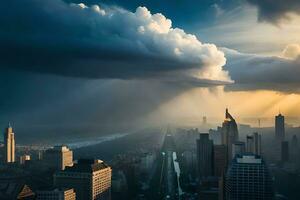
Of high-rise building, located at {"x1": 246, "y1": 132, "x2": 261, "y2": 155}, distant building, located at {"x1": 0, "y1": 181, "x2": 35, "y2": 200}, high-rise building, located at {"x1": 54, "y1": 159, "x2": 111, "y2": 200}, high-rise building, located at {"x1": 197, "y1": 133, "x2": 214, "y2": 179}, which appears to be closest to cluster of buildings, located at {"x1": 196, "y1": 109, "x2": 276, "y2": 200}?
high-rise building, located at {"x1": 197, "y1": 133, "x2": 214, "y2": 179}

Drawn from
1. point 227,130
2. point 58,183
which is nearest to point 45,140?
point 227,130

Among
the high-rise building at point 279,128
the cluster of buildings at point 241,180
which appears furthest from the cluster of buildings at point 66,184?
the high-rise building at point 279,128

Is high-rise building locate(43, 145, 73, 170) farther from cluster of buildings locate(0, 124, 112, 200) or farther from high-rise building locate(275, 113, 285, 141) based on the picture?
high-rise building locate(275, 113, 285, 141)

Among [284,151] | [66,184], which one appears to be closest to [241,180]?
[66,184]

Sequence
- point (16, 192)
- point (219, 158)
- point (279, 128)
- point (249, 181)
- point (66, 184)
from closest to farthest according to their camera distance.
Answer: point (16, 192) < point (249, 181) < point (66, 184) < point (219, 158) < point (279, 128)

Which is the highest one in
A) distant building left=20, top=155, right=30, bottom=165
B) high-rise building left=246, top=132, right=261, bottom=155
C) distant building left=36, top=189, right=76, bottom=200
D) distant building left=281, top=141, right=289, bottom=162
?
high-rise building left=246, top=132, right=261, bottom=155

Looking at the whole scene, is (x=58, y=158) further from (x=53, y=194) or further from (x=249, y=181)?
(x=249, y=181)
